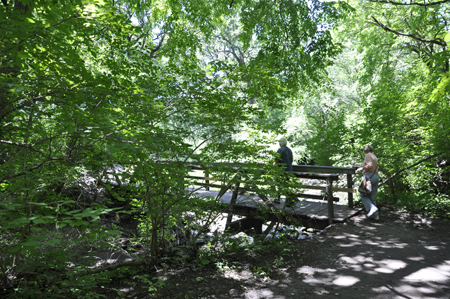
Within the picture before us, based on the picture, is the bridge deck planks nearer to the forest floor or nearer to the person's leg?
the person's leg

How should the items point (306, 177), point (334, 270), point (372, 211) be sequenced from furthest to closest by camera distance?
1. point (306, 177)
2. point (372, 211)
3. point (334, 270)

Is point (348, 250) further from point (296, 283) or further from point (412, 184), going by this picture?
point (412, 184)

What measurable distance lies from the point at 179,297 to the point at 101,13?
346 centimetres

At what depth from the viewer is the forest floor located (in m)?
4.07

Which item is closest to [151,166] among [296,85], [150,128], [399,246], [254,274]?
[150,128]

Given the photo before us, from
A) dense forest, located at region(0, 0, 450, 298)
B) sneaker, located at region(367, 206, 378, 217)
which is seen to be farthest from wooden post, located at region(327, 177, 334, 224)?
dense forest, located at region(0, 0, 450, 298)

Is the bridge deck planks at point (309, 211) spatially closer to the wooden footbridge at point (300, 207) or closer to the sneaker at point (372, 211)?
the wooden footbridge at point (300, 207)

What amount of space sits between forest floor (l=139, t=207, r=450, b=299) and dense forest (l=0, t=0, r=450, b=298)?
89 cm

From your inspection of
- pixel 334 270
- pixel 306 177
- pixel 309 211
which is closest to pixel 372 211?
pixel 309 211

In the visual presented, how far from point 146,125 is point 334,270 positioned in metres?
3.48

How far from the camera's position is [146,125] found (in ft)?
13.1

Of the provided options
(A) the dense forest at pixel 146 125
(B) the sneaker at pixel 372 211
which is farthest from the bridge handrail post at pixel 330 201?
(A) the dense forest at pixel 146 125

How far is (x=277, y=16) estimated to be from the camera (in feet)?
31.7

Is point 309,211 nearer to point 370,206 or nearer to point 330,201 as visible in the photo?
point 330,201
